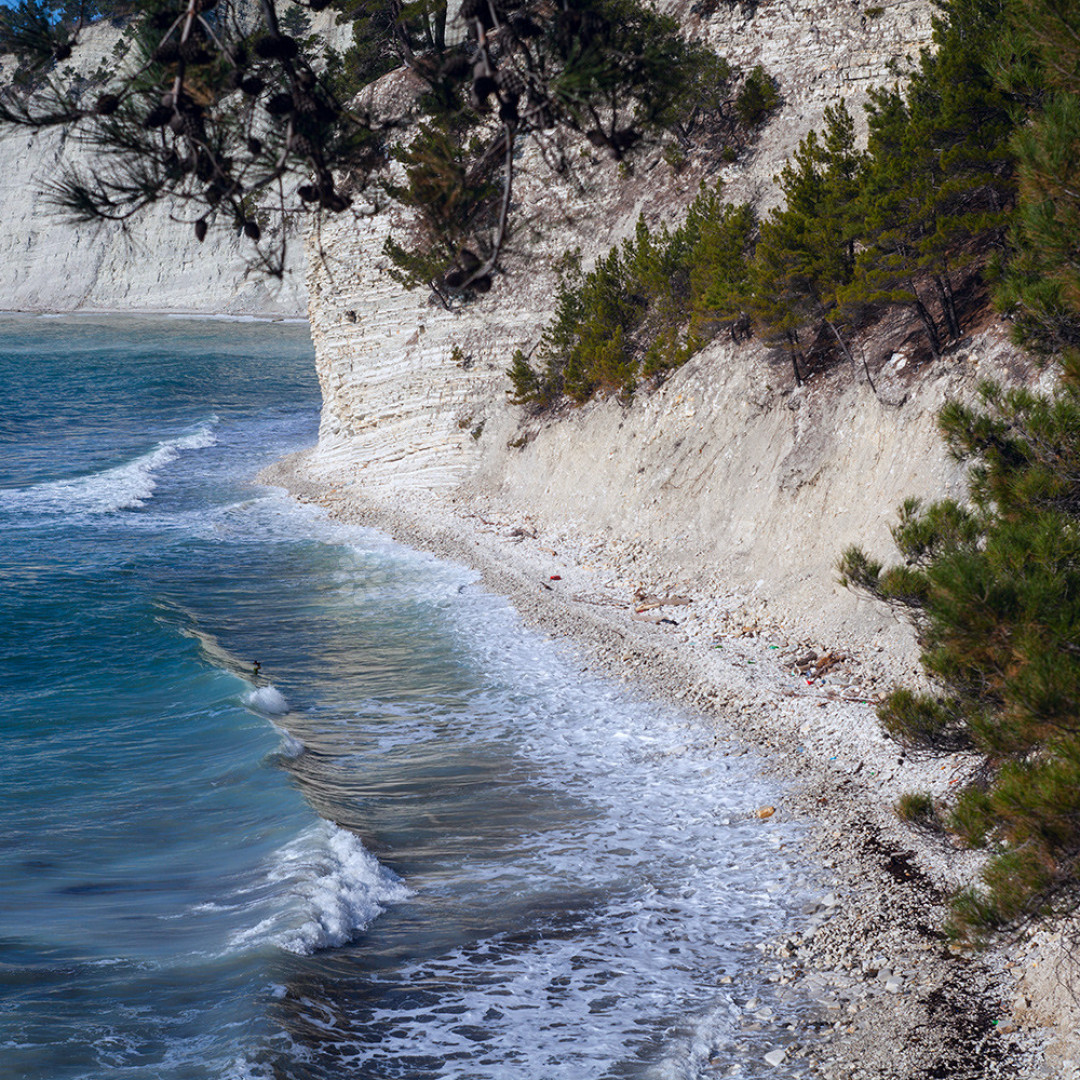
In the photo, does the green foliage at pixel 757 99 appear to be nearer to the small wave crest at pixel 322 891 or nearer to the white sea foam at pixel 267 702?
the white sea foam at pixel 267 702

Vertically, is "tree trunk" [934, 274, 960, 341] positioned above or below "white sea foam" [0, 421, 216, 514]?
above

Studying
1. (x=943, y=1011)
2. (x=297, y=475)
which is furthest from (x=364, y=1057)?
(x=297, y=475)

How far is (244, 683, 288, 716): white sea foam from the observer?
14320 millimetres

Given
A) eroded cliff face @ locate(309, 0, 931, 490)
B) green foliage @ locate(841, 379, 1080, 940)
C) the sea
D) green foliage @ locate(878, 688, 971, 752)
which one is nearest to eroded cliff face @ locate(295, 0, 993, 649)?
eroded cliff face @ locate(309, 0, 931, 490)

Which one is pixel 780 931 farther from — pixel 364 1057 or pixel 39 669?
pixel 39 669

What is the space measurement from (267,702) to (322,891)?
557 centimetres

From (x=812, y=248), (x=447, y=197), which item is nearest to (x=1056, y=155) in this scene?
(x=447, y=197)

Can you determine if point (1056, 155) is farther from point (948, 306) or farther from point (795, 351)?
point (795, 351)

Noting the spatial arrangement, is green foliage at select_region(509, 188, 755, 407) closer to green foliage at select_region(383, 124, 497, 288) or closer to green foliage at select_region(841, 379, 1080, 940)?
green foliage at select_region(841, 379, 1080, 940)

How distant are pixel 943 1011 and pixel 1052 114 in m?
6.62

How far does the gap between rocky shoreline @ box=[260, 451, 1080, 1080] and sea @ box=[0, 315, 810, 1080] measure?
389 millimetres

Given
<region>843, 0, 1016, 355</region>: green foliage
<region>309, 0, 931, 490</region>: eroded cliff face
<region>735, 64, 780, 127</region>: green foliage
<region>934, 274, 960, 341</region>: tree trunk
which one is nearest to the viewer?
<region>843, 0, 1016, 355</region>: green foliage

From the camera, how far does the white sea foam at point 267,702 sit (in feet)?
47.0

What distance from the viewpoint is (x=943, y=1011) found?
288 inches
